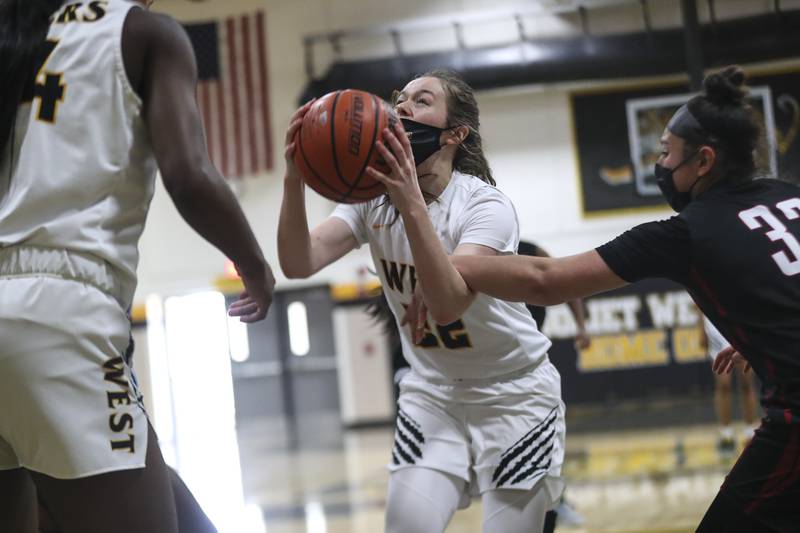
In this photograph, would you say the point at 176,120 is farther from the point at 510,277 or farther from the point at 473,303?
the point at 473,303

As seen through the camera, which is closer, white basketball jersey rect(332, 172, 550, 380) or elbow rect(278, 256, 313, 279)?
white basketball jersey rect(332, 172, 550, 380)

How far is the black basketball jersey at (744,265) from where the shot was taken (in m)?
2.48

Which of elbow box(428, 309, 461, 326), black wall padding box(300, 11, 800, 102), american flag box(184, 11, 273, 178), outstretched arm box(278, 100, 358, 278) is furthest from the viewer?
american flag box(184, 11, 273, 178)

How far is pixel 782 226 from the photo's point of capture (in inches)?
99.3

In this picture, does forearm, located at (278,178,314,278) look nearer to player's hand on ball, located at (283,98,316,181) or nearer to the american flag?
player's hand on ball, located at (283,98,316,181)

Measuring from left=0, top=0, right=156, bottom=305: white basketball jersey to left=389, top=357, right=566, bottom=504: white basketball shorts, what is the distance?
4.53 ft

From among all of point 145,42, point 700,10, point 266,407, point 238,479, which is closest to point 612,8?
point 700,10

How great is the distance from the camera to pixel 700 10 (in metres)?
13.8

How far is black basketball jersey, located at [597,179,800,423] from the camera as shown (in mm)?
2484

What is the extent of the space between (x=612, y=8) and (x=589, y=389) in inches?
222

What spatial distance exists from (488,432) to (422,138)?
3.23ft

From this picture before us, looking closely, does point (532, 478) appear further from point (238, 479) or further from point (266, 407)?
point (266, 407)

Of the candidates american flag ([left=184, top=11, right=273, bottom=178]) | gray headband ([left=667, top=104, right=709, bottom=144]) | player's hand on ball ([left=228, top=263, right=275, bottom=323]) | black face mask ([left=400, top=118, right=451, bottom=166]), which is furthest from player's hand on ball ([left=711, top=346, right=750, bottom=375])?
american flag ([left=184, top=11, right=273, bottom=178])

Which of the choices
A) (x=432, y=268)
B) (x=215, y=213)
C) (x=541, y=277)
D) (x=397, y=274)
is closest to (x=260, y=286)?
(x=215, y=213)
